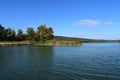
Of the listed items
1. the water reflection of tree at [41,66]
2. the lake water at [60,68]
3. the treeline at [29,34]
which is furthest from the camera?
the treeline at [29,34]

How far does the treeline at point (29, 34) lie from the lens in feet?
445

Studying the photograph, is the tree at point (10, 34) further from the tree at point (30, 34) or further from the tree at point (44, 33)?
the tree at point (44, 33)

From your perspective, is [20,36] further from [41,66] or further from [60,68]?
[60,68]

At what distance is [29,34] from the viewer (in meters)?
141

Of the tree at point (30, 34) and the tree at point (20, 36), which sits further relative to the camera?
the tree at point (20, 36)

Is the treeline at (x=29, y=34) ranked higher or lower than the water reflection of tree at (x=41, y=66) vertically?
higher

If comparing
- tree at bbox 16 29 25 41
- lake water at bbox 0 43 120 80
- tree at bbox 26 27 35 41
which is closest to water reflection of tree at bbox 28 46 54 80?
lake water at bbox 0 43 120 80

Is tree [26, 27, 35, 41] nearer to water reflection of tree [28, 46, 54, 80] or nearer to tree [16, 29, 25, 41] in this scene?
tree [16, 29, 25, 41]

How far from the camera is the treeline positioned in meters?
136

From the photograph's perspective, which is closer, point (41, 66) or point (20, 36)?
point (41, 66)

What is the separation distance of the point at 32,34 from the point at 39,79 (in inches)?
4751

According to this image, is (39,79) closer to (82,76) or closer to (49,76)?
(49,76)

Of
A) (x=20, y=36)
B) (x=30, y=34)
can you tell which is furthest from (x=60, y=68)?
(x=20, y=36)

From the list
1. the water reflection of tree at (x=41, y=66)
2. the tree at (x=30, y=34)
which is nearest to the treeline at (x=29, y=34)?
the tree at (x=30, y=34)
